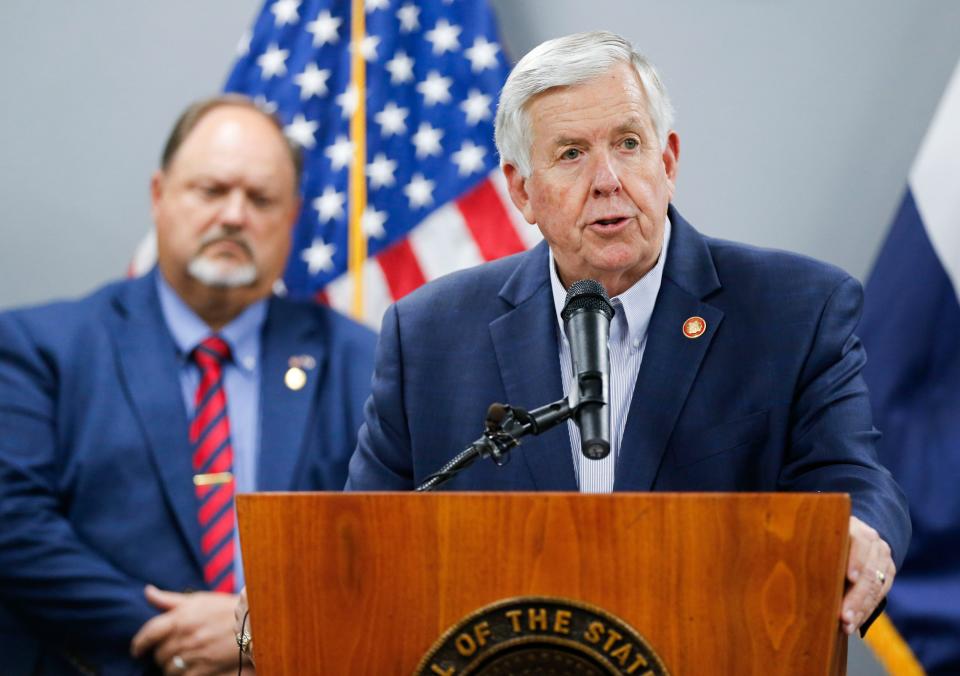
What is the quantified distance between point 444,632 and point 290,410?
2191 mm

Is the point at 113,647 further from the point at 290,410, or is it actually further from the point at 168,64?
the point at 168,64

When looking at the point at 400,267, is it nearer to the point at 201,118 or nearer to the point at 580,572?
the point at 201,118

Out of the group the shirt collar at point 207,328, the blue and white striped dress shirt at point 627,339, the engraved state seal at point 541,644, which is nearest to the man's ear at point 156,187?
the shirt collar at point 207,328

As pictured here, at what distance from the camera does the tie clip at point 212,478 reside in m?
3.72

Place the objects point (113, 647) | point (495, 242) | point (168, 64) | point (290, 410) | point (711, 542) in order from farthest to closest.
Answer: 1. point (168, 64)
2. point (495, 242)
3. point (290, 410)
4. point (113, 647)
5. point (711, 542)

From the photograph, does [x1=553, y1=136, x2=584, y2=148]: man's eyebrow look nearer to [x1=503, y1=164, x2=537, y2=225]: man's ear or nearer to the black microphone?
[x1=503, y1=164, x2=537, y2=225]: man's ear

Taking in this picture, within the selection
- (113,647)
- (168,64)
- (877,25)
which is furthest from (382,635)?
(168,64)

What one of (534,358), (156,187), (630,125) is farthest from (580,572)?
(156,187)

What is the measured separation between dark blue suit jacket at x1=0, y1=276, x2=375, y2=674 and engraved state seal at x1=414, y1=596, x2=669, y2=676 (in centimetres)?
204

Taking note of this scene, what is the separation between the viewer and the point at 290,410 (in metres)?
3.84

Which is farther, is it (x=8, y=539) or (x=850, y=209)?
(x=850, y=209)

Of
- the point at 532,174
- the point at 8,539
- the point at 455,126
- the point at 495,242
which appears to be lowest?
the point at 8,539

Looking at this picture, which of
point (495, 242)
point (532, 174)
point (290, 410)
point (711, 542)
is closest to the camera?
point (711, 542)

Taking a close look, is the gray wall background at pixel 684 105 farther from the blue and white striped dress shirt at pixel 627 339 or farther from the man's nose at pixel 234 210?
the blue and white striped dress shirt at pixel 627 339
